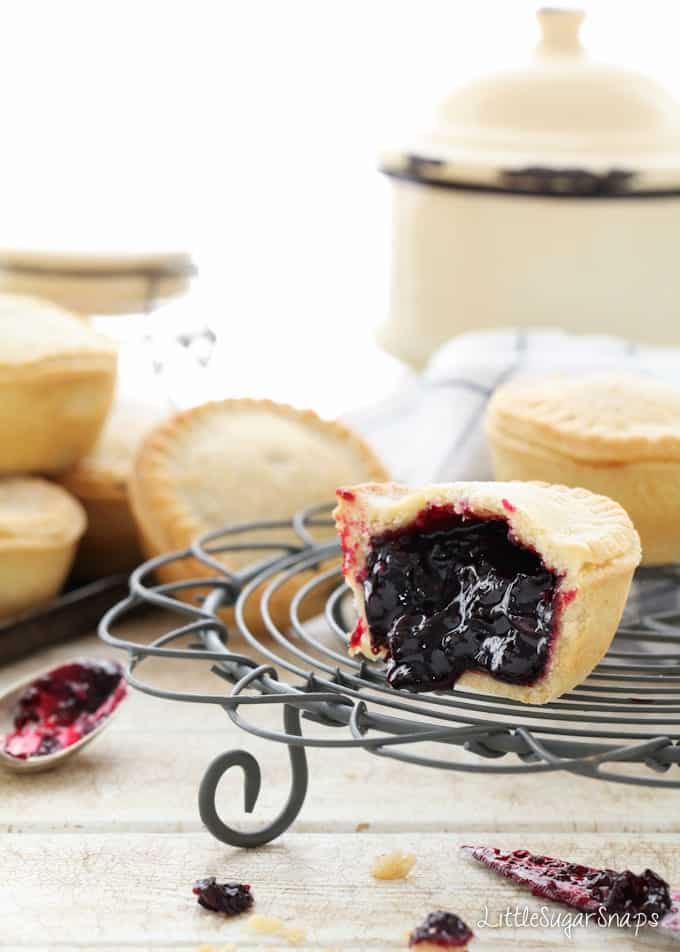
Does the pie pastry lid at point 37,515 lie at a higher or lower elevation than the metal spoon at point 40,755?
higher

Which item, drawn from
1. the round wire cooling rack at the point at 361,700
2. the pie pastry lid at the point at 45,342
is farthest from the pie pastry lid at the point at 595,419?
the pie pastry lid at the point at 45,342

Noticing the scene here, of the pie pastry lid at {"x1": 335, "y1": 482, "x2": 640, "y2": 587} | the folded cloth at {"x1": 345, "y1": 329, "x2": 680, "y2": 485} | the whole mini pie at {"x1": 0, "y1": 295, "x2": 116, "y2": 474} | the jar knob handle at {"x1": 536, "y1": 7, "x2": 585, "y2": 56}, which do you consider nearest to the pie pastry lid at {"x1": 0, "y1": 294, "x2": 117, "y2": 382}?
the whole mini pie at {"x1": 0, "y1": 295, "x2": 116, "y2": 474}

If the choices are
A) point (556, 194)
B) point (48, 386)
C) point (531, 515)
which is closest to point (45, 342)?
point (48, 386)

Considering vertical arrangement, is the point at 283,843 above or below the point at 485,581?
below

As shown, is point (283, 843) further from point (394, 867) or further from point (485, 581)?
point (485, 581)

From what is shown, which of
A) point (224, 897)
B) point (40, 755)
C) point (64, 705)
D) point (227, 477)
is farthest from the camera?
point (227, 477)

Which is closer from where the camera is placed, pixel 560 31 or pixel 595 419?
pixel 595 419

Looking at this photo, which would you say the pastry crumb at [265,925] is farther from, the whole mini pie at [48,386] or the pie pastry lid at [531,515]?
the whole mini pie at [48,386]
